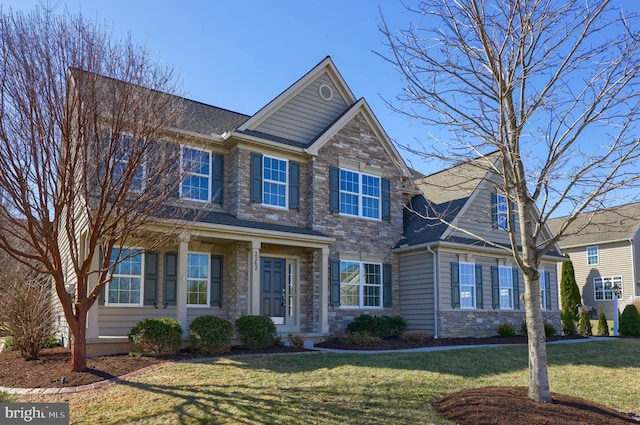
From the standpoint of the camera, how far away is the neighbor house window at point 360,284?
1655 cm

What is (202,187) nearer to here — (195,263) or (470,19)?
(195,263)

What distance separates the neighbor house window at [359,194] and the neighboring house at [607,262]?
55.8 ft

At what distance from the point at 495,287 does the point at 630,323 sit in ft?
19.4

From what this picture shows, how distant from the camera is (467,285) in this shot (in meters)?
17.6

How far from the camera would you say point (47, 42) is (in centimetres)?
905

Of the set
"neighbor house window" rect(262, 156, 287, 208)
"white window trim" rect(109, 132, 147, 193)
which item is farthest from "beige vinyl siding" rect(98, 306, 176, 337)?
"neighbor house window" rect(262, 156, 287, 208)

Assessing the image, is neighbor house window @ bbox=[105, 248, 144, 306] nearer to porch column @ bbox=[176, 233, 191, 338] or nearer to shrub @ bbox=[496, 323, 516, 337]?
porch column @ bbox=[176, 233, 191, 338]

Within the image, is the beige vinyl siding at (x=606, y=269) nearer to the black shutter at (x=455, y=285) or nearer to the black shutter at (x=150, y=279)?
the black shutter at (x=455, y=285)

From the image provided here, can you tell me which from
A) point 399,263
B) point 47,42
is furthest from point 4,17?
point 399,263

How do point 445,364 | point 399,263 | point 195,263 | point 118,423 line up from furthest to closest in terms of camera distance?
1. point 399,263
2. point 195,263
3. point 445,364
4. point 118,423

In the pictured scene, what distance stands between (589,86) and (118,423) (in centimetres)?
787

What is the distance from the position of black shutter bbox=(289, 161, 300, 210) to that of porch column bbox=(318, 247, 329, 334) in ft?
5.52

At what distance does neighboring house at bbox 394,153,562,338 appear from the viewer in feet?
54.9

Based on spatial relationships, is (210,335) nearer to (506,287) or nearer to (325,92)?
(325,92)
